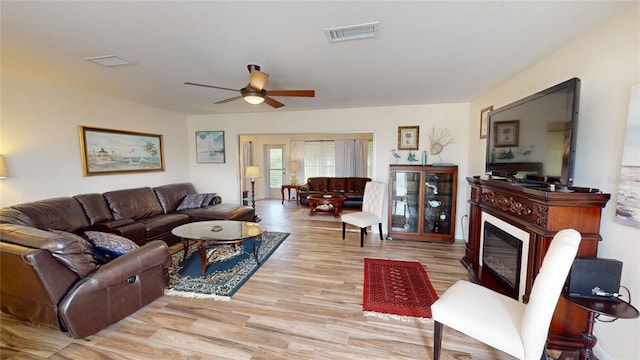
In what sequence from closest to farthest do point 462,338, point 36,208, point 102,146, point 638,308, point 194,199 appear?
point 638,308
point 462,338
point 36,208
point 102,146
point 194,199

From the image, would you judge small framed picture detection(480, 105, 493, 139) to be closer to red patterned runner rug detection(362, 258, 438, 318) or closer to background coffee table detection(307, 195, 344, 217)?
red patterned runner rug detection(362, 258, 438, 318)

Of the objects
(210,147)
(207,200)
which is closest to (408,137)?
(207,200)

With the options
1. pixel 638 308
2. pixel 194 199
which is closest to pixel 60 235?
pixel 194 199

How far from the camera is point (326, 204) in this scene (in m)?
6.30

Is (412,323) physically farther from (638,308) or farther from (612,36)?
(612,36)

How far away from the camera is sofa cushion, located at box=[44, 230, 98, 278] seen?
1.75 metres

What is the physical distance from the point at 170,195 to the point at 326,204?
339cm

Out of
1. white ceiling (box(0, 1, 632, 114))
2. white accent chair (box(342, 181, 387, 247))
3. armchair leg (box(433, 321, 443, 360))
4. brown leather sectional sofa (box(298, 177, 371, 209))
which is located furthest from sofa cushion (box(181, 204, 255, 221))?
armchair leg (box(433, 321, 443, 360))

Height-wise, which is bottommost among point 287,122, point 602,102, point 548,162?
point 548,162

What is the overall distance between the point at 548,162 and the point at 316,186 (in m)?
6.00

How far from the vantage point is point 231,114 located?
205 inches

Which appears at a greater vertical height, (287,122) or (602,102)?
(287,122)

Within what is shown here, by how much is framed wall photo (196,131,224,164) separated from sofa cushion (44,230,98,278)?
3.59 m

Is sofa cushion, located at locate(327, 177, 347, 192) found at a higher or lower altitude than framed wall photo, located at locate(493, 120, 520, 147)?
lower
